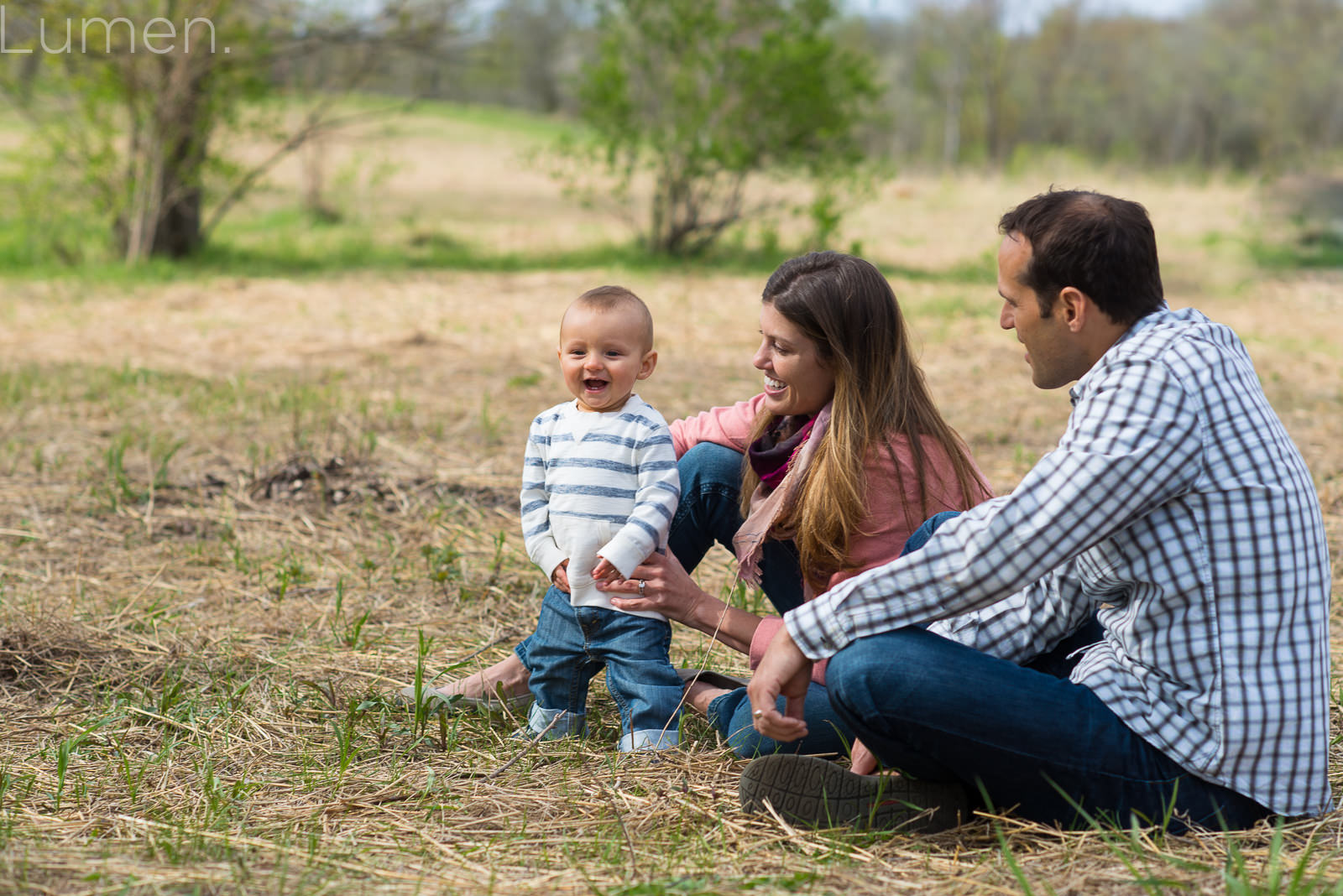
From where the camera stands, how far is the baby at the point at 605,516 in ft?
8.41

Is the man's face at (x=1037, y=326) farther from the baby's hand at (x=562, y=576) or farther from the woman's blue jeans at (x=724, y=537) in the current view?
the baby's hand at (x=562, y=576)

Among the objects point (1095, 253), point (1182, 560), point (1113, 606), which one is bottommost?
point (1113, 606)

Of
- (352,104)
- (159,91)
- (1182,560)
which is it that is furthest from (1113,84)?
(1182,560)

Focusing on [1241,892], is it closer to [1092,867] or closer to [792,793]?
[1092,867]

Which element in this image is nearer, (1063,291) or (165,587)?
(1063,291)

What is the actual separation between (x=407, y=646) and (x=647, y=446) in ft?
3.44

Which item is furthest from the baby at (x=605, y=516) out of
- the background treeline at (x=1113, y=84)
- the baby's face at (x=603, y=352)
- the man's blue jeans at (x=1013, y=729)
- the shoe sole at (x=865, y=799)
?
the background treeline at (x=1113, y=84)

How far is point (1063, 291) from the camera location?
Result: 1.97 metres

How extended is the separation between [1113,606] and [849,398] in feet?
2.24

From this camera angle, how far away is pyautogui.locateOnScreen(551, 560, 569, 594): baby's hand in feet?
8.54

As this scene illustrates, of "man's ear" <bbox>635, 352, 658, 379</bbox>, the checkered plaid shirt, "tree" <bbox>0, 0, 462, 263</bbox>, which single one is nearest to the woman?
"man's ear" <bbox>635, 352, 658, 379</bbox>

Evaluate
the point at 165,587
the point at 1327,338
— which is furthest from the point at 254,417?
the point at 1327,338

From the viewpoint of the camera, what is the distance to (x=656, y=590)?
100 inches

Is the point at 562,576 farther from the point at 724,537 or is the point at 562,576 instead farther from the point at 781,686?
the point at 781,686
